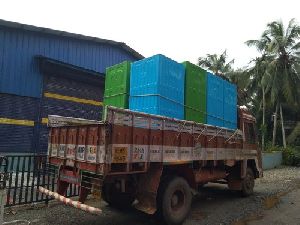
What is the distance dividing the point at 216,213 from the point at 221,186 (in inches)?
186

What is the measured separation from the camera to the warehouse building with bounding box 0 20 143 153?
13.1 m

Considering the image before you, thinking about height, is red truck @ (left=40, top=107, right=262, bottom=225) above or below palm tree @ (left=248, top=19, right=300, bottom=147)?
below

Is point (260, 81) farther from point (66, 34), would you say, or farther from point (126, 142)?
point (126, 142)

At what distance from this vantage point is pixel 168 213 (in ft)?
21.1

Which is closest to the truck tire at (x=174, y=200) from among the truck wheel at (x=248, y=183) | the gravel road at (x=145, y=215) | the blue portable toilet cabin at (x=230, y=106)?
the gravel road at (x=145, y=215)

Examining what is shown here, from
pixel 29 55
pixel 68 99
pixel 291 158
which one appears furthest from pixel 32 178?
pixel 291 158

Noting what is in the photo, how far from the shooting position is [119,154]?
562 centimetres

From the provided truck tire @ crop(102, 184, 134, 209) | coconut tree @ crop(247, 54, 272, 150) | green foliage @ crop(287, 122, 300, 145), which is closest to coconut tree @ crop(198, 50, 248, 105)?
coconut tree @ crop(247, 54, 272, 150)

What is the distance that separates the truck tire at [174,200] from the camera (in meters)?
6.38

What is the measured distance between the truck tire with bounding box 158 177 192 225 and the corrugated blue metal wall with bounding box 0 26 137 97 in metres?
9.17

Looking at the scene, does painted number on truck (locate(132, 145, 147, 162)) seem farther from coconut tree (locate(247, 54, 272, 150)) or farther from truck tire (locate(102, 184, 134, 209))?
coconut tree (locate(247, 54, 272, 150))

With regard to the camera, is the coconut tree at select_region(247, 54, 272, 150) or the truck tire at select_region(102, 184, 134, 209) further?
the coconut tree at select_region(247, 54, 272, 150)

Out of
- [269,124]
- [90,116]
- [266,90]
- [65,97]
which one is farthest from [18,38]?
[269,124]

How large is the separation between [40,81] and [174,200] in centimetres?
963
